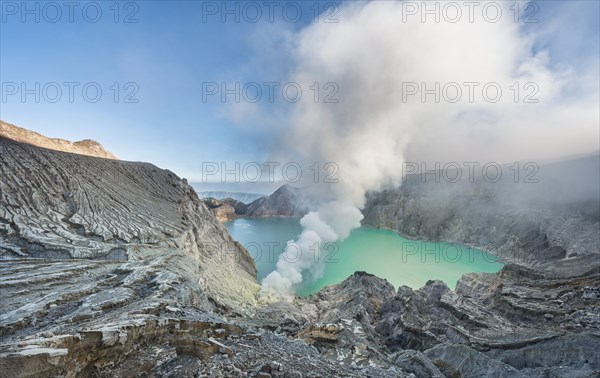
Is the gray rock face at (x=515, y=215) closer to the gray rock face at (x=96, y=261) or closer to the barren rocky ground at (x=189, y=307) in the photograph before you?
the barren rocky ground at (x=189, y=307)

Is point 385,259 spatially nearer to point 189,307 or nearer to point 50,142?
point 189,307

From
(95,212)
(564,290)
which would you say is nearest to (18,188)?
(95,212)

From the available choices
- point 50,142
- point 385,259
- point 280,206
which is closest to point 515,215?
point 385,259

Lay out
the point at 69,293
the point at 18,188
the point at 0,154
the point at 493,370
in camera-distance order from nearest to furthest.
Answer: the point at 69,293 → the point at 493,370 → the point at 18,188 → the point at 0,154

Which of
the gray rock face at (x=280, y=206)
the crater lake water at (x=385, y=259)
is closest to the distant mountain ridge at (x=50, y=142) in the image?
the crater lake water at (x=385, y=259)

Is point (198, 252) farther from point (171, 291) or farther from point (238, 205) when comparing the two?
point (238, 205)

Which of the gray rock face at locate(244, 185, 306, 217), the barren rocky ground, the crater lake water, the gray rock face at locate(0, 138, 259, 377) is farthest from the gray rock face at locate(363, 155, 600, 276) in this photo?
the gray rock face at locate(0, 138, 259, 377)
